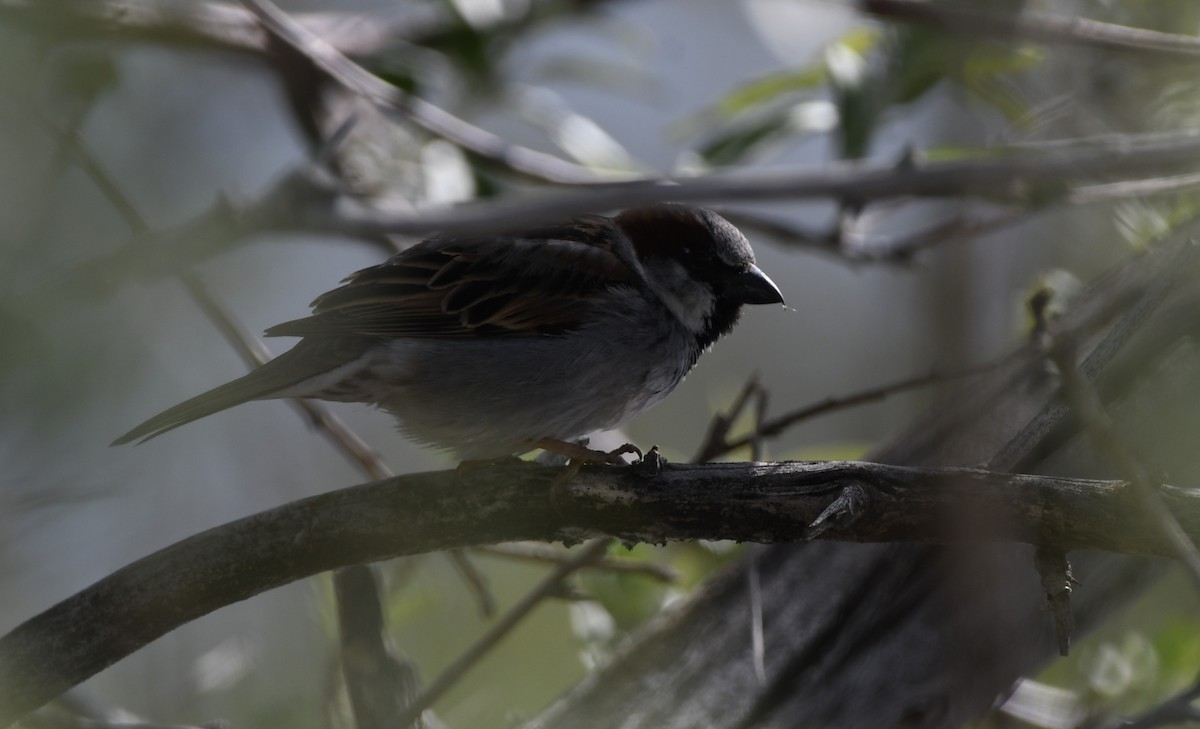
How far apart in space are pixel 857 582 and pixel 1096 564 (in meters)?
0.65

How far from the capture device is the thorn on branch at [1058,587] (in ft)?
5.68

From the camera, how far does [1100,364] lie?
1.50 meters

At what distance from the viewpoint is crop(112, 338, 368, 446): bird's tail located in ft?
8.39

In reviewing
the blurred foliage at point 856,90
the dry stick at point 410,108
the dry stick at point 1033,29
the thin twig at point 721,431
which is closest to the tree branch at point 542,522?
the thin twig at point 721,431

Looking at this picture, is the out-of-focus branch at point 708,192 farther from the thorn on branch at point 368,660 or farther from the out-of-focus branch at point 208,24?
the thorn on branch at point 368,660

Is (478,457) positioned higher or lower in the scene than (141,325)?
higher

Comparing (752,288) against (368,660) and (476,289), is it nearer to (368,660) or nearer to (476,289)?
(476,289)

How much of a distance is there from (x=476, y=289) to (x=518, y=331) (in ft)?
0.66

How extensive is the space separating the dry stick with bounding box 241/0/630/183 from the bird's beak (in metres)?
0.51

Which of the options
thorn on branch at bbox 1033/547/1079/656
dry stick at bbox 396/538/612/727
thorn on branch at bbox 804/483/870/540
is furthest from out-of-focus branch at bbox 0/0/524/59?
thorn on branch at bbox 1033/547/1079/656

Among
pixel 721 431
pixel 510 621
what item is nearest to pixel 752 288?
pixel 721 431

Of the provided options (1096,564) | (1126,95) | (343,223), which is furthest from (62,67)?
(1126,95)

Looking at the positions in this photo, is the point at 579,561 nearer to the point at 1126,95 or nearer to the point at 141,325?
the point at 141,325

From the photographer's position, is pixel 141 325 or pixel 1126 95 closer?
pixel 141 325
